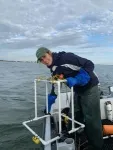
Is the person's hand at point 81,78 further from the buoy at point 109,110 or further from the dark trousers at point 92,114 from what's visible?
the buoy at point 109,110

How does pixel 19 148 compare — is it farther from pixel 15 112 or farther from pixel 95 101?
pixel 15 112

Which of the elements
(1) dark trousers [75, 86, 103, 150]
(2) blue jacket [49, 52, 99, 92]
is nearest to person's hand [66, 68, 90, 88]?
(2) blue jacket [49, 52, 99, 92]

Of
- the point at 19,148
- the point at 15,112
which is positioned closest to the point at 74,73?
the point at 19,148

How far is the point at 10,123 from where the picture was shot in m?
9.34

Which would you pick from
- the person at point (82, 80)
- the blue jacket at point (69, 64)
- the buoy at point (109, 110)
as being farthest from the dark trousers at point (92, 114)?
the buoy at point (109, 110)

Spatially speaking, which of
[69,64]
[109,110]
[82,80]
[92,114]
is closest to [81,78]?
[82,80]

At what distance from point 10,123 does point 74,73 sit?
5.21m

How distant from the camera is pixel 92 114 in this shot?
5.06 m

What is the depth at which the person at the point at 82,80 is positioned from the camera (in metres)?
4.54

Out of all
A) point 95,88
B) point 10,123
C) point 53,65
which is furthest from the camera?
point 10,123

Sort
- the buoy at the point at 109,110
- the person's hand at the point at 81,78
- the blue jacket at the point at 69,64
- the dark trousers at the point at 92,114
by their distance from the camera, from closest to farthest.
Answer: the person's hand at the point at 81,78 → the blue jacket at the point at 69,64 → the dark trousers at the point at 92,114 → the buoy at the point at 109,110

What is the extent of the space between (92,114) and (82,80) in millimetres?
867

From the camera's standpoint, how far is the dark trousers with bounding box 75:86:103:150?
199 inches

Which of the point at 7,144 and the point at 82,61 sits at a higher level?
the point at 82,61
